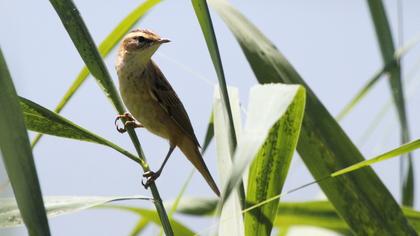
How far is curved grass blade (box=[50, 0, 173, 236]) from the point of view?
1287mm

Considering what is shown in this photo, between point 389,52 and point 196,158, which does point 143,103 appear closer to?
point 196,158

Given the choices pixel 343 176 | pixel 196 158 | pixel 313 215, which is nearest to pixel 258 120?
pixel 343 176

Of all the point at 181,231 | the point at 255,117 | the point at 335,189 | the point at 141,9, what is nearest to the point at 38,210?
the point at 255,117

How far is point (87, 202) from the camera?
1185mm

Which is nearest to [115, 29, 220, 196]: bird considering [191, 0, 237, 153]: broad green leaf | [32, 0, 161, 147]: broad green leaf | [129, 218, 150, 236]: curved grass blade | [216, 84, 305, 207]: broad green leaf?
[129, 218, 150, 236]: curved grass blade

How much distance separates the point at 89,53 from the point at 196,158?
1.36m

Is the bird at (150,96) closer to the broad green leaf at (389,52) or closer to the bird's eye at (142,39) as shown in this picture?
the bird's eye at (142,39)

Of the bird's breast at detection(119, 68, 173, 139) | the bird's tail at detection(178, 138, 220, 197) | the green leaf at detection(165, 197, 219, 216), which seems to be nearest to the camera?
the green leaf at detection(165, 197, 219, 216)

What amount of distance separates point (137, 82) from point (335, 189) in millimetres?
1598

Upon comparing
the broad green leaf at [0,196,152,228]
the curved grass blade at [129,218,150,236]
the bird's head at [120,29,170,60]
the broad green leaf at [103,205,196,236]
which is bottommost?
the curved grass blade at [129,218,150,236]

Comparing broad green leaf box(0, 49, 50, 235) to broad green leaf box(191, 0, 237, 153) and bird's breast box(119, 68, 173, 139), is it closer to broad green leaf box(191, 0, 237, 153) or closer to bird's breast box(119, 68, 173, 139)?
broad green leaf box(191, 0, 237, 153)

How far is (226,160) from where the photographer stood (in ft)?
4.06

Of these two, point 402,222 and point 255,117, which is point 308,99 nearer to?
point 402,222

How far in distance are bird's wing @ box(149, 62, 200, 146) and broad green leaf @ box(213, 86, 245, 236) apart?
1.28m
